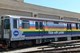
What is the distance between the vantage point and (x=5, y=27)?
23484 mm

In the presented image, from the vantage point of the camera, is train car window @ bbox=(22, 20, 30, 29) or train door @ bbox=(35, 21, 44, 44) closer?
train car window @ bbox=(22, 20, 30, 29)

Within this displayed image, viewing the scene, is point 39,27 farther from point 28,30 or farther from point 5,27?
point 5,27

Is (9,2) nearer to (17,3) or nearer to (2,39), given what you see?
(17,3)

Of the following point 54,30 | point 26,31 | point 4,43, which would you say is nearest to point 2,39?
point 4,43

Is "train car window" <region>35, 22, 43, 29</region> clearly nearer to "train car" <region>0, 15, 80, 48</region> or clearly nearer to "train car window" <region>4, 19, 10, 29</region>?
"train car" <region>0, 15, 80, 48</region>

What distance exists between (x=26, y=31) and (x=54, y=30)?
214 inches

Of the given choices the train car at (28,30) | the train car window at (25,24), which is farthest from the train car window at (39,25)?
the train car window at (25,24)

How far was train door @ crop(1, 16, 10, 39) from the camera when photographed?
23.2 m

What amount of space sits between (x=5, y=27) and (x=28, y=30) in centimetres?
252

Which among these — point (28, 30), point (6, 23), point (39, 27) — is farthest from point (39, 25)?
point (6, 23)

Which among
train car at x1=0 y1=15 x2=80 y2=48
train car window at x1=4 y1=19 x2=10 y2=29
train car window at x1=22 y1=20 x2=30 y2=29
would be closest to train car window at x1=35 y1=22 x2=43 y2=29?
train car at x1=0 y1=15 x2=80 y2=48

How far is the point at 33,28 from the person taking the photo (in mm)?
25641

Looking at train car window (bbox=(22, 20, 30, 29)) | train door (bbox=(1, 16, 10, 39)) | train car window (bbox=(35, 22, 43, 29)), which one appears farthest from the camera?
train car window (bbox=(35, 22, 43, 29))

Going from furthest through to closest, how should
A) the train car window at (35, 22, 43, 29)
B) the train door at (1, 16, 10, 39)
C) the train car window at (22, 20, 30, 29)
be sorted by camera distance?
the train car window at (35, 22, 43, 29)
the train car window at (22, 20, 30, 29)
the train door at (1, 16, 10, 39)
